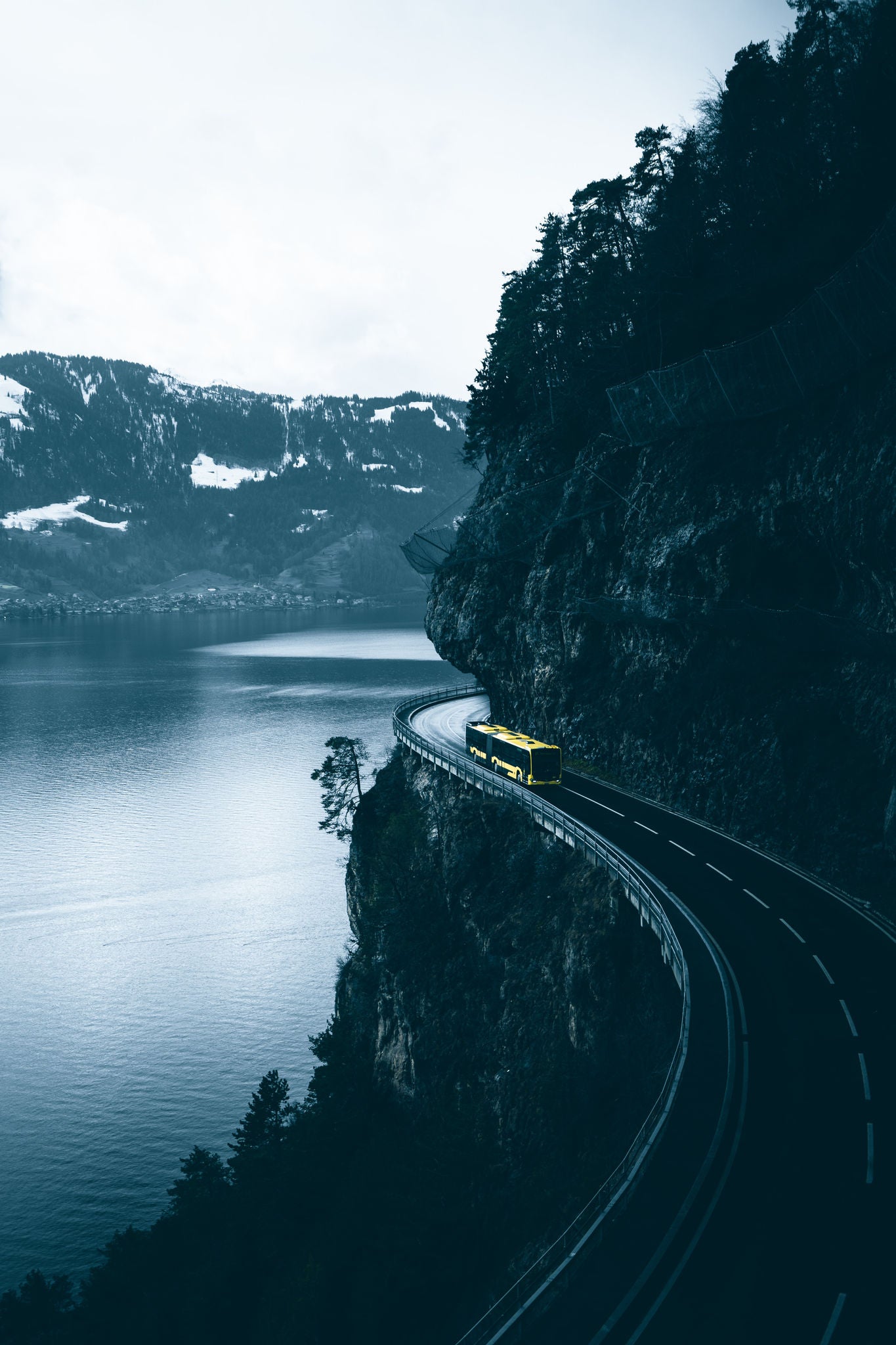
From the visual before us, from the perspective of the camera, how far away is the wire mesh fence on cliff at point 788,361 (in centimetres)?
2825

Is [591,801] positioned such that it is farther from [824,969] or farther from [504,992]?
[824,969]

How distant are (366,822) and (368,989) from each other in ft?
45.9

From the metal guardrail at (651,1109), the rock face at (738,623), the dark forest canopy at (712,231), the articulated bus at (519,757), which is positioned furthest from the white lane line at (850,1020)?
the dark forest canopy at (712,231)

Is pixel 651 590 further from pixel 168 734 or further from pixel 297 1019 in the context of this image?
pixel 168 734

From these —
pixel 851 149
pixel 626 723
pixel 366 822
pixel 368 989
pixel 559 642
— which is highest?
pixel 851 149

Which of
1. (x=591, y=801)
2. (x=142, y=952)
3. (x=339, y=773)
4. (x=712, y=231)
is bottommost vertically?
(x=142, y=952)

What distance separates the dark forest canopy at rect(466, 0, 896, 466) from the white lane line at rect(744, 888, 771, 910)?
28.1m

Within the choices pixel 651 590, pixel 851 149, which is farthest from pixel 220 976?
pixel 851 149

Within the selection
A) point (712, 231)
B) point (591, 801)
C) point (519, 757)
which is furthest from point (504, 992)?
point (712, 231)

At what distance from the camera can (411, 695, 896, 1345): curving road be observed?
47.2 ft

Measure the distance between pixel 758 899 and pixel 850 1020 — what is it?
8376 mm

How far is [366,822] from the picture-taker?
195ft

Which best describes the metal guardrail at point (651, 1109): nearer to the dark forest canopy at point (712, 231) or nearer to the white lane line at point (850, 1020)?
the white lane line at point (850, 1020)

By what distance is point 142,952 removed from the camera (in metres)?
60.4
